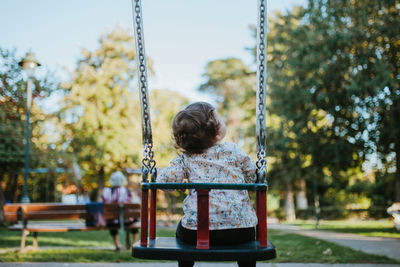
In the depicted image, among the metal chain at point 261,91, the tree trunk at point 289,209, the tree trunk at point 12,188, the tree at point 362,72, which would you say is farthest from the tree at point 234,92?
the metal chain at point 261,91

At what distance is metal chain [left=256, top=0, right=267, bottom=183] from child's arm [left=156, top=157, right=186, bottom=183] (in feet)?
1.65

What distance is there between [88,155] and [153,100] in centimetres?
622

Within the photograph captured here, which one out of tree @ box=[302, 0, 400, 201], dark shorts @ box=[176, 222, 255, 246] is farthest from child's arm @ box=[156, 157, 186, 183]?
tree @ box=[302, 0, 400, 201]

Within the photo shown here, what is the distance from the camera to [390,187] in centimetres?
2339

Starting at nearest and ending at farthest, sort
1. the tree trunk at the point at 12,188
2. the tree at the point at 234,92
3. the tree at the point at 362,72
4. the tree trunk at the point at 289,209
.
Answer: the tree at the point at 362,72
the tree trunk at the point at 12,188
the tree trunk at the point at 289,209
the tree at the point at 234,92

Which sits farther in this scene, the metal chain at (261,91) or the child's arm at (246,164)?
the child's arm at (246,164)

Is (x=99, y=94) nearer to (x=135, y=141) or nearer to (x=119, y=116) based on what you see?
(x=119, y=116)

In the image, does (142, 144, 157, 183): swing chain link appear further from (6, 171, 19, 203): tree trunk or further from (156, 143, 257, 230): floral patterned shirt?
(6, 171, 19, 203): tree trunk

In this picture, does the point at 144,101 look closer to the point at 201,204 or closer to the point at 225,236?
the point at 201,204

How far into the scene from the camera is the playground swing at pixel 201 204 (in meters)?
2.38

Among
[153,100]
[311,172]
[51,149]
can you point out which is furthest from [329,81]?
[153,100]

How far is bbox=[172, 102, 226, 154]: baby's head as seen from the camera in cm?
274

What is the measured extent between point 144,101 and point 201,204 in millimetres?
791

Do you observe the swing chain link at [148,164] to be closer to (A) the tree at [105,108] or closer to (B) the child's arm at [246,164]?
(B) the child's arm at [246,164]
